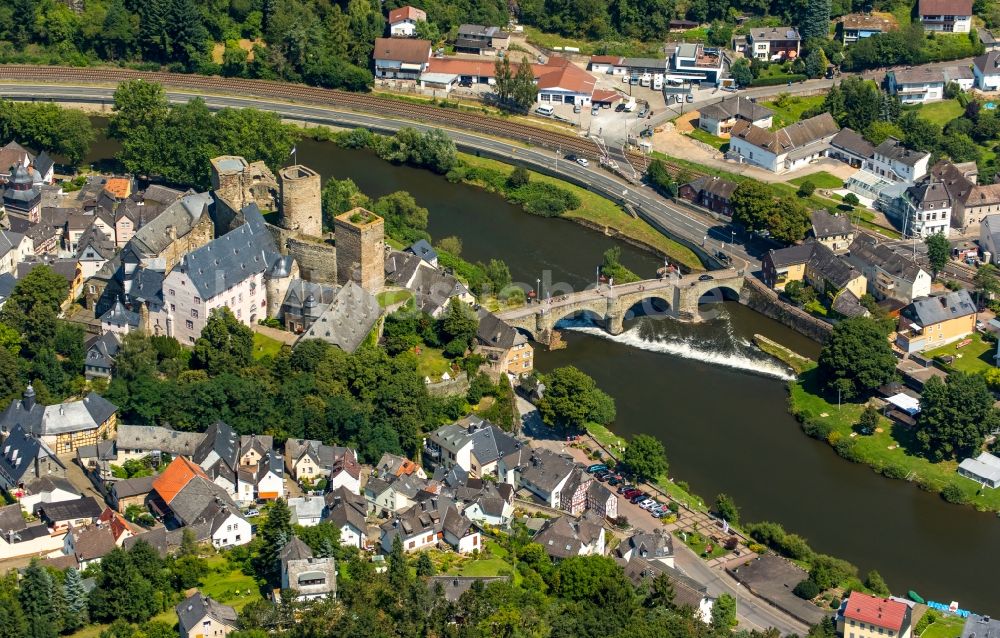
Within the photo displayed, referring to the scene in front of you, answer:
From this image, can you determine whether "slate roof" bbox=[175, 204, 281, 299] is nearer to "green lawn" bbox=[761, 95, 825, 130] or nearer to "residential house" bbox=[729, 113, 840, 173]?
"residential house" bbox=[729, 113, 840, 173]

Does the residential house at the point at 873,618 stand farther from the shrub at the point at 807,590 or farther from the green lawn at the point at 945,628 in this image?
the shrub at the point at 807,590

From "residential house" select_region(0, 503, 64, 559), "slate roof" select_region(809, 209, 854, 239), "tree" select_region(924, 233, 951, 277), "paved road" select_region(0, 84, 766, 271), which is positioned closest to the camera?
"residential house" select_region(0, 503, 64, 559)

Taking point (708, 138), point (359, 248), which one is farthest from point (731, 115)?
point (359, 248)

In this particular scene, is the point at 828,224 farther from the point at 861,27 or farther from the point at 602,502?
the point at 861,27

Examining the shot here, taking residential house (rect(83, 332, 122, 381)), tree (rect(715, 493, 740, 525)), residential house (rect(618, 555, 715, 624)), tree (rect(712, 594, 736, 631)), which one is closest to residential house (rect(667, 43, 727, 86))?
tree (rect(715, 493, 740, 525))

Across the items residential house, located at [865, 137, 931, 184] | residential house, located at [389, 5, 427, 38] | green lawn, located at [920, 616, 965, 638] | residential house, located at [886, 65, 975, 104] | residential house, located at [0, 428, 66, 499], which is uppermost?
residential house, located at [389, 5, 427, 38]

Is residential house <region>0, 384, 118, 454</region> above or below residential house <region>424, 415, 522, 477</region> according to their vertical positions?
above

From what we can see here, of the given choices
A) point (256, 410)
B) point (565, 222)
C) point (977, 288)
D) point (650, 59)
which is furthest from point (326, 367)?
point (650, 59)
